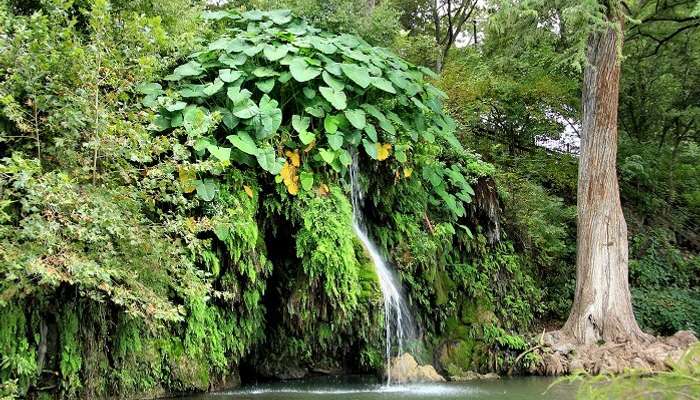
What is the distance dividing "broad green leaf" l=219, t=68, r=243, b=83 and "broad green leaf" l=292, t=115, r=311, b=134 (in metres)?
0.72

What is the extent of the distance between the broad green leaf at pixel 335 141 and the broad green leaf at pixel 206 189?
4.52 ft

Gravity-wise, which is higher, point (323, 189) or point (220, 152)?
point (220, 152)

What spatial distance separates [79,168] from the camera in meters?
4.31

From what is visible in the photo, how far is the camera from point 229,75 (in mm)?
5738

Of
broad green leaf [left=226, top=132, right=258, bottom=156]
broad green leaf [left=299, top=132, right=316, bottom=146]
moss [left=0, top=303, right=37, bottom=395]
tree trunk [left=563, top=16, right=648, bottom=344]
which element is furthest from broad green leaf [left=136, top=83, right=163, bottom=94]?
tree trunk [left=563, top=16, right=648, bottom=344]

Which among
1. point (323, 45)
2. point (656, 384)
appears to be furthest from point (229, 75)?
point (656, 384)

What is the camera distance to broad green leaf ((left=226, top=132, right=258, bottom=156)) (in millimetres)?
5375

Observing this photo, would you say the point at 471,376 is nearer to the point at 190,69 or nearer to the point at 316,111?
the point at 316,111

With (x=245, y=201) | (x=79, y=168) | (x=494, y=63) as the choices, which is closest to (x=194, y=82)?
(x=245, y=201)

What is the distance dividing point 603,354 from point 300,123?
17.5 feet

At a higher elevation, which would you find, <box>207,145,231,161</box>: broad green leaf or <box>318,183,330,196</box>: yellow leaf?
<box>207,145,231,161</box>: broad green leaf

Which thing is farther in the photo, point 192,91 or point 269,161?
point 192,91

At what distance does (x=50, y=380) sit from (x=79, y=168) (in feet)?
5.62

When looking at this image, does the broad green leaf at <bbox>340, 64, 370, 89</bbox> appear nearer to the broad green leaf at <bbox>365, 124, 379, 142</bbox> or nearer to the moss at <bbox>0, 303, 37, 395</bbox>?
the broad green leaf at <bbox>365, 124, 379, 142</bbox>
